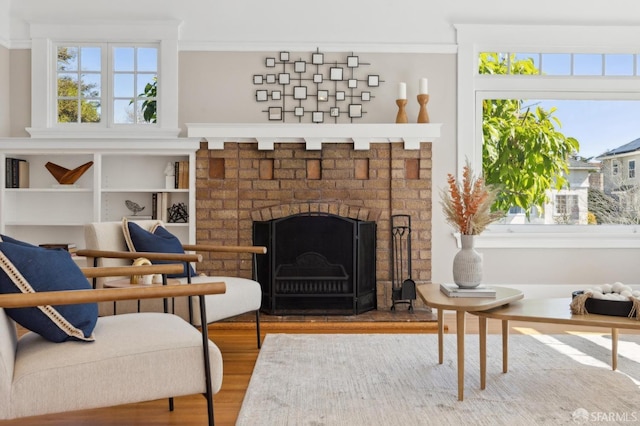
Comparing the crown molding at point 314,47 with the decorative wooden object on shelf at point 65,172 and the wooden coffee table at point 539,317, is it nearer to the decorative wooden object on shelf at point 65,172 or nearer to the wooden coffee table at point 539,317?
the decorative wooden object on shelf at point 65,172

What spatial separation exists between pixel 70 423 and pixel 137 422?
0.89 ft

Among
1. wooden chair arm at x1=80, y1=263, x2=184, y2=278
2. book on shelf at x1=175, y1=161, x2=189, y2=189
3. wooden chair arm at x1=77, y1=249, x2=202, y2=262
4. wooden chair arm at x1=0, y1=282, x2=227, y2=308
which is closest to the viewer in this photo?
wooden chair arm at x1=0, y1=282, x2=227, y2=308

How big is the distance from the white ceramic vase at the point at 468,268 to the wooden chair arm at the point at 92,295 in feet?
4.59

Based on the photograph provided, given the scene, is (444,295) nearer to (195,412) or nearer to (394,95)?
(195,412)

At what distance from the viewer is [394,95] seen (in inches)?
200

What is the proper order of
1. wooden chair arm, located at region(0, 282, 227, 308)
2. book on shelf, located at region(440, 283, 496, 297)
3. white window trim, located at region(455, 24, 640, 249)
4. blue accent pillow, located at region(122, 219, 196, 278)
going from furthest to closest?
1. white window trim, located at region(455, 24, 640, 249)
2. blue accent pillow, located at region(122, 219, 196, 278)
3. book on shelf, located at region(440, 283, 496, 297)
4. wooden chair arm, located at region(0, 282, 227, 308)

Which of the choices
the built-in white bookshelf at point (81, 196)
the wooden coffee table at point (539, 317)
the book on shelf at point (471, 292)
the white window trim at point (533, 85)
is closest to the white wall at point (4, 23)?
the built-in white bookshelf at point (81, 196)

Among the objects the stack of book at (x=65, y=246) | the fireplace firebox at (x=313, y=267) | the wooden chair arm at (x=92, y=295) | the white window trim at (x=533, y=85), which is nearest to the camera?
the wooden chair arm at (x=92, y=295)

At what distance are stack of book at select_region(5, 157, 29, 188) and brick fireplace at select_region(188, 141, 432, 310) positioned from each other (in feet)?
4.84

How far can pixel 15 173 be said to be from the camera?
4.93 m

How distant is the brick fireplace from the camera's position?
16.1 ft

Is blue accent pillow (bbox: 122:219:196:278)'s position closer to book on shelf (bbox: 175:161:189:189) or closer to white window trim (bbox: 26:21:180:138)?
book on shelf (bbox: 175:161:189:189)

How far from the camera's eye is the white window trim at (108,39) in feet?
16.3

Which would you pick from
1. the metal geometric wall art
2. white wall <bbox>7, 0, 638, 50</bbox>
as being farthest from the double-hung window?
the metal geometric wall art
